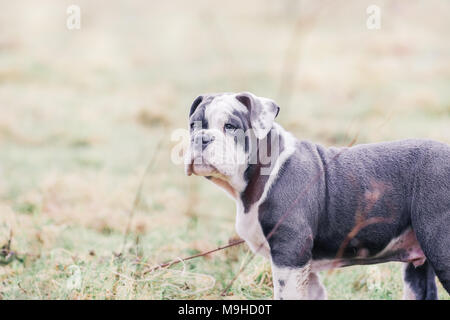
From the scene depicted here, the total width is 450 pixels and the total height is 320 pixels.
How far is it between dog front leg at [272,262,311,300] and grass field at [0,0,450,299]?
84cm

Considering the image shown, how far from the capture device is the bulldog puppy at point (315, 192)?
10.0 feet

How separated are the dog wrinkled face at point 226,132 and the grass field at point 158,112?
59 cm

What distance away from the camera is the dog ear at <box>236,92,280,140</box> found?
10.2 feet

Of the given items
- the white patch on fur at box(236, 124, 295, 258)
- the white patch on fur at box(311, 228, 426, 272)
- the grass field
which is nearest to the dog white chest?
the white patch on fur at box(236, 124, 295, 258)

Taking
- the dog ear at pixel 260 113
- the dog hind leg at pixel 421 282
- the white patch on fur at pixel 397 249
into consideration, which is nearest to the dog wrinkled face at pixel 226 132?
the dog ear at pixel 260 113

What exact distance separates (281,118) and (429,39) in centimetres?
587

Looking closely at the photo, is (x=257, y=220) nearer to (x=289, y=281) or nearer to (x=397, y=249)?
(x=289, y=281)

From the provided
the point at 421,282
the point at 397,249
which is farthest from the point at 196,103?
the point at 421,282

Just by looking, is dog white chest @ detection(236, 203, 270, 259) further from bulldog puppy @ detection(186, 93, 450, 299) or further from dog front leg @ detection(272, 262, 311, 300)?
dog front leg @ detection(272, 262, 311, 300)

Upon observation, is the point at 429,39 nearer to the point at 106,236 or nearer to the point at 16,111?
the point at 16,111

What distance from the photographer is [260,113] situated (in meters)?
3.13
